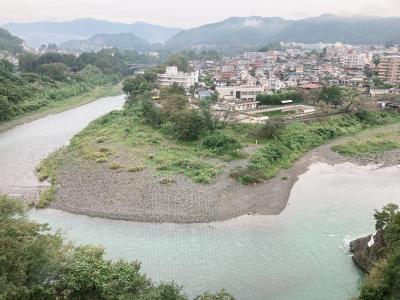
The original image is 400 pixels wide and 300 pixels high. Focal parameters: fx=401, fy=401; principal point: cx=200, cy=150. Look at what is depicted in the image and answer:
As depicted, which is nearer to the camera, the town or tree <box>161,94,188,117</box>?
tree <box>161,94,188,117</box>

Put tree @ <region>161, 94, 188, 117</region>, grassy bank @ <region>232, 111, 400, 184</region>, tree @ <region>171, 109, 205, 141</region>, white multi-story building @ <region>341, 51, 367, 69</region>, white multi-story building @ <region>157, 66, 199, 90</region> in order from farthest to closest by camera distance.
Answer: white multi-story building @ <region>341, 51, 367, 69</region>
white multi-story building @ <region>157, 66, 199, 90</region>
tree @ <region>161, 94, 188, 117</region>
tree @ <region>171, 109, 205, 141</region>
grassy bank @ <region>232, 111, 400, 184</region>

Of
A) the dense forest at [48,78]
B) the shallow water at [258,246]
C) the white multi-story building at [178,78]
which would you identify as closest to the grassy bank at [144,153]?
the shallow water at [258,246]

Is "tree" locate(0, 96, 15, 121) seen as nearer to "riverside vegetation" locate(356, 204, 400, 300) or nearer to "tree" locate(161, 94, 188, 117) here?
"tree" locate(161, 94, 188, 117)

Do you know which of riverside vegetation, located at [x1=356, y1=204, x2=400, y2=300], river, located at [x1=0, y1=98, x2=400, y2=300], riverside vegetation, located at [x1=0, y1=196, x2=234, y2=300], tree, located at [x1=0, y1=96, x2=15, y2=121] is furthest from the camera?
tree, located at [x1=0, y1=96, x2=15, y2=121]

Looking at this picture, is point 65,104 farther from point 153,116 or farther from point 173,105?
point 153,116

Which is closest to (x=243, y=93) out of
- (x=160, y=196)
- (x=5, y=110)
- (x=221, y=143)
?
(x=221, y=143)

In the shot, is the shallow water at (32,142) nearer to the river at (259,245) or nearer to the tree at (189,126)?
the river at (259,245)

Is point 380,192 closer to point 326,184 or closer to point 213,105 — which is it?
point 326,184

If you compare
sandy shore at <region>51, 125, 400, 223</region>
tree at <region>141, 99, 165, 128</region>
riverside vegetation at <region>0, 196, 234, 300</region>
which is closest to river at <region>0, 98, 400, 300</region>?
sandy shore at <region>51, 125, 400, 223</region>
